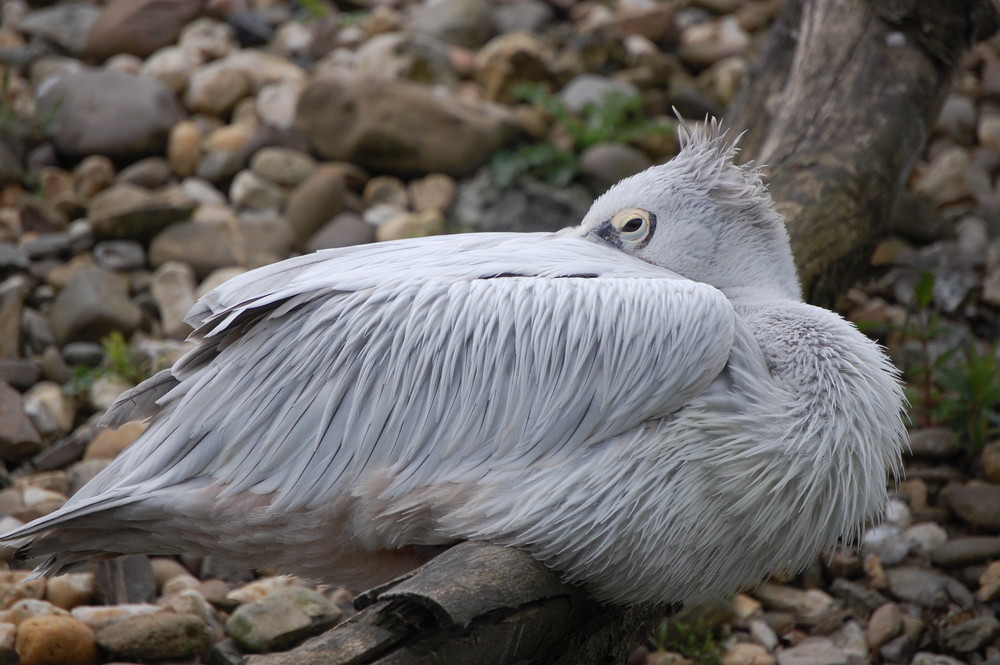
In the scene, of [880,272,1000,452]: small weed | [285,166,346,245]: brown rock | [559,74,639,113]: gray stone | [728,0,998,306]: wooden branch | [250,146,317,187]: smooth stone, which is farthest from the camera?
[559,74,639,113]: gray stone

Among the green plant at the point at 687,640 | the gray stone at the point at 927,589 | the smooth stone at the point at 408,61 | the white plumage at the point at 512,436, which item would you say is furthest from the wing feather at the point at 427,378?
the smooth stone at the point at 408,61

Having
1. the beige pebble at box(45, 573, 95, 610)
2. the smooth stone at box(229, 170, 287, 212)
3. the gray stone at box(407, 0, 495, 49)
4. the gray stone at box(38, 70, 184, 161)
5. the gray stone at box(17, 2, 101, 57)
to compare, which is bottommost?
the beige pebble at box(45, 573, 95, 610)

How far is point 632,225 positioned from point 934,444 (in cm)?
190

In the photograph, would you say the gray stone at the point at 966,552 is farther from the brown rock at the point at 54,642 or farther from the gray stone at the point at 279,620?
the brown rock at the point at 54,642

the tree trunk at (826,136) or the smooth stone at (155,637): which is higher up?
the tree trunk at (826,136)

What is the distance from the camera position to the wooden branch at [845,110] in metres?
3.50

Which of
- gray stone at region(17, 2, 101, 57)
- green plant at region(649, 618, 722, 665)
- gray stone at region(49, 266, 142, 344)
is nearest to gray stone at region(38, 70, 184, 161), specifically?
gray stone at region(17, 2, 101, 57)

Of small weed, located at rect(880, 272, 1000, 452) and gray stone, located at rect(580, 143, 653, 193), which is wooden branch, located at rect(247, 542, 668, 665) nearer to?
small weed, located at rect(880, 272, 1000, 452)

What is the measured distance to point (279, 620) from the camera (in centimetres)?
285

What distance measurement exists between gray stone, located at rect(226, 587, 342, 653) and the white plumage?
51cm

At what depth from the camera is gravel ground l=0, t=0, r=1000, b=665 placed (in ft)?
10.3

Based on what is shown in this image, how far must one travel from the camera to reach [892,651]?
312 cm

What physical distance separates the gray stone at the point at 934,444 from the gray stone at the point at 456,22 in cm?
416

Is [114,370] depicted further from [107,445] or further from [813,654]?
[813,654]
